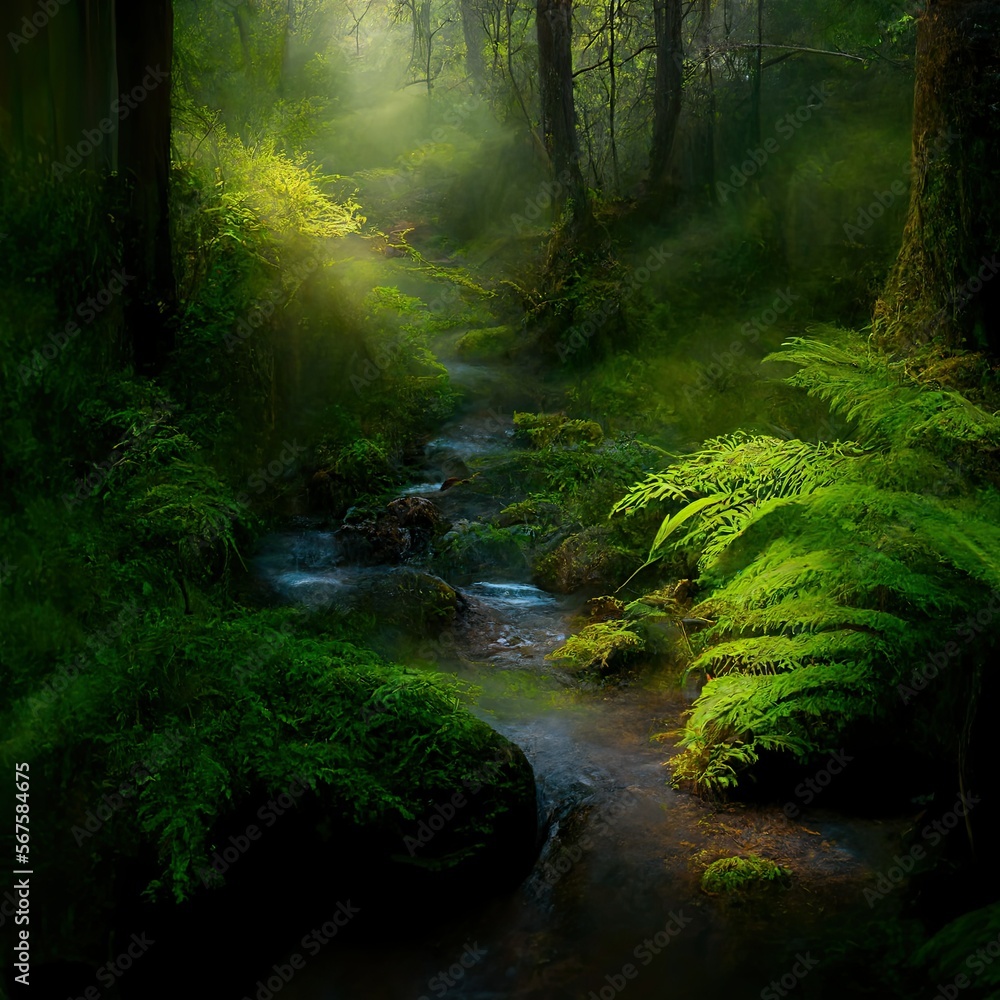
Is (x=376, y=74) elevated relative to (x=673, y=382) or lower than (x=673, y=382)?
elevated

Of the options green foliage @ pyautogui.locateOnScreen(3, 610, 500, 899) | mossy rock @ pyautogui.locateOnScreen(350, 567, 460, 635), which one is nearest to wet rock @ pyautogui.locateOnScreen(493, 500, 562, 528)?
mossy rock @ pyautogui.locateOnScreen(350, 567, 460, 635)

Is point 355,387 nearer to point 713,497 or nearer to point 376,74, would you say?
point 713,497

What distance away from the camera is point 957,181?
20.0ft

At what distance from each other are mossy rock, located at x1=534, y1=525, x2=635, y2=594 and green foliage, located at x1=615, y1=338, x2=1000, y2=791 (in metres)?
3.24

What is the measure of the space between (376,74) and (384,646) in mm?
25272

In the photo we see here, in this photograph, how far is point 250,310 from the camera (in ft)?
27.4

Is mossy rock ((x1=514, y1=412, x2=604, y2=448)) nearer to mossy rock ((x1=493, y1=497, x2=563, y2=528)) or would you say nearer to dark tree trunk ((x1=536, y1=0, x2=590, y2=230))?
mossy rock ((x1=493, y1=497, x2=563, y2=528))

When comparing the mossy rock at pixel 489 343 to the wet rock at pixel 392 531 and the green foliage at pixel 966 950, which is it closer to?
the wet rock at pixel 392 531

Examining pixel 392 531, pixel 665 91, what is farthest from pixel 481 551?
pixel 665 91

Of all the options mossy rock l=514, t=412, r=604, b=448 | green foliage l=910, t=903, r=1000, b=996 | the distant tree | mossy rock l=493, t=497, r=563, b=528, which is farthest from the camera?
mossy rock l=514, t=412, r=604, b=448

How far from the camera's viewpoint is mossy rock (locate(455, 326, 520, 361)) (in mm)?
14414

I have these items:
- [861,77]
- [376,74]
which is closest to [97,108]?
[861,77]

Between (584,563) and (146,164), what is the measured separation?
5229 mm

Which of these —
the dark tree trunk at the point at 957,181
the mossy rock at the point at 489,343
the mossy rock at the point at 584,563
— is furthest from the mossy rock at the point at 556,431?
the dark tree trunk at the point at 957,181
